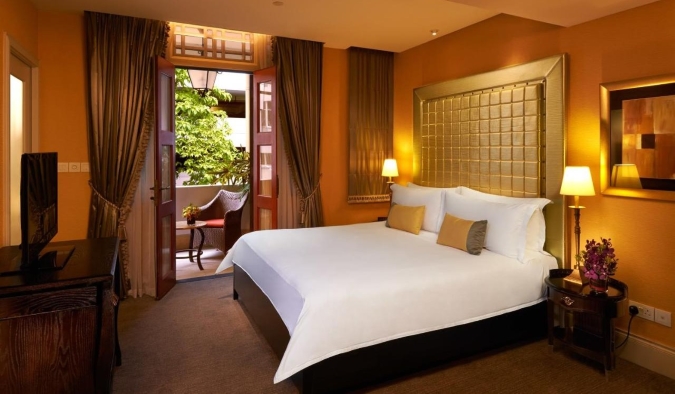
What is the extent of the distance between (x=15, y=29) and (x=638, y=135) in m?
4.41

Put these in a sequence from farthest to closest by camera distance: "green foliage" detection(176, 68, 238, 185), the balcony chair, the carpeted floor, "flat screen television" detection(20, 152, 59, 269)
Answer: "green foliage" detection(176, 68, 238, 185), the balcony chair, the carpeted floor, "flat screen television" detection(20, 152, 59, 269)

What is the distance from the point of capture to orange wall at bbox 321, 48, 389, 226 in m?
5.14

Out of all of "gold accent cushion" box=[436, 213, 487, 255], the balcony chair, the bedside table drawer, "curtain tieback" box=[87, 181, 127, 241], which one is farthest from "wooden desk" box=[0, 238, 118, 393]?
the balcony chair

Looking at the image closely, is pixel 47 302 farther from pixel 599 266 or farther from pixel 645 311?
pixel 645 311

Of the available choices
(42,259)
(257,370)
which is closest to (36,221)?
(42,259)

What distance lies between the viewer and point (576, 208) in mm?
3010

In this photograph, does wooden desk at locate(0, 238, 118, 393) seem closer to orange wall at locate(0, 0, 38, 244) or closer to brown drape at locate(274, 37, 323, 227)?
orange wall at locate(0, 0, 38, 244)

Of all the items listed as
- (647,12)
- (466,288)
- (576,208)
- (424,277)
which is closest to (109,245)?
(424,277)

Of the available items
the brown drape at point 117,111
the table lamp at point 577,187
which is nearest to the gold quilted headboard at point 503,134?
the table lamp at point 577,187

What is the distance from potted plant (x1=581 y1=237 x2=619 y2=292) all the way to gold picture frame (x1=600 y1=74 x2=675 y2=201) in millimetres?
483

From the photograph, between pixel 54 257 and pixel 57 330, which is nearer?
pixel 57 330

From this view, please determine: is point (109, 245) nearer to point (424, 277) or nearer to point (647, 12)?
point (424, 277)

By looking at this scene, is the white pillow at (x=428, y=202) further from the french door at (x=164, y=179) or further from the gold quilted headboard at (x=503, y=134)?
the french door at (x=164, y=179)

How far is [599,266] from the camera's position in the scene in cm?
269
